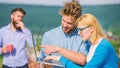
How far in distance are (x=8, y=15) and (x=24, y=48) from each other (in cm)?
37

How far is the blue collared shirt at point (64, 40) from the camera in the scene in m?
2.52

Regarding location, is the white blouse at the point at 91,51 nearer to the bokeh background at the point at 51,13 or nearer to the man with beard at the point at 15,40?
the bokeh background at the point at 51,13

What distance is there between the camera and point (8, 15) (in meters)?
2.74

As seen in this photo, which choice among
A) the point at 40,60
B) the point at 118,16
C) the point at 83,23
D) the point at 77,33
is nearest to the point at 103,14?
the point at 118,16

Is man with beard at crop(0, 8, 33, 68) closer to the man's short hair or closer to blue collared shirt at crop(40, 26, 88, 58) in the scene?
blue collared shirt at crop(40, 26, 88, 58)

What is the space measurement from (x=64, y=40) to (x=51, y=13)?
338 mm

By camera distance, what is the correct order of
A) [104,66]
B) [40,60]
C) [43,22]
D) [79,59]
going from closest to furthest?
[104,66]
[79,59]
[40,60]
[43,22]

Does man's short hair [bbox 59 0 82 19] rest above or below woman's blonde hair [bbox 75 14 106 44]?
above

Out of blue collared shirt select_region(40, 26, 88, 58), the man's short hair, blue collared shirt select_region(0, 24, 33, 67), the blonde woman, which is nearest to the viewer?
the blonde woman

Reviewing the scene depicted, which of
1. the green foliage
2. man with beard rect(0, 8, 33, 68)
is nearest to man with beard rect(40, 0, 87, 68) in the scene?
the green foliage

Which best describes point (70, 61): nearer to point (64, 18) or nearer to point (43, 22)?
point (64, 18)

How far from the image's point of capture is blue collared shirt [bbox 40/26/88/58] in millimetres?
2518

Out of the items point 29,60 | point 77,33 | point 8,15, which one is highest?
point 8,15

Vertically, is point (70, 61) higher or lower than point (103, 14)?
lower
